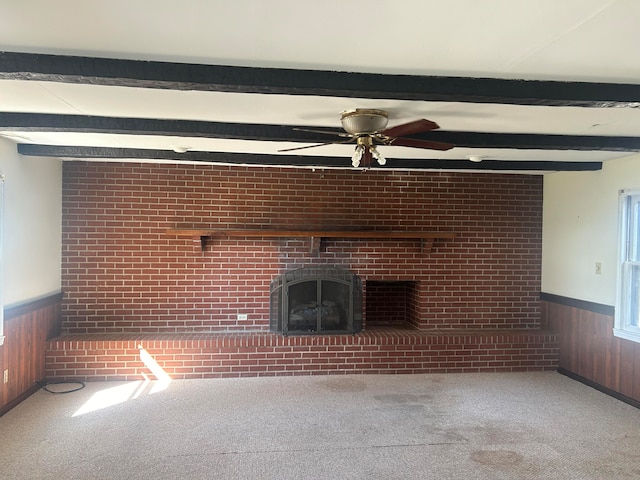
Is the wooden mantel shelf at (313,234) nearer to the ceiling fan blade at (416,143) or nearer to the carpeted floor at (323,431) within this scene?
the carpeted floor at (323,431)

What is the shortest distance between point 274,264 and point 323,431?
2086 millimetres

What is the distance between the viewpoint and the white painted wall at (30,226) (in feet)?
12.2

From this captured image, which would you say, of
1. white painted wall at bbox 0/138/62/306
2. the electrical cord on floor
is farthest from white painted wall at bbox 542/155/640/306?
white painted wall at bbox 0/138/62/306

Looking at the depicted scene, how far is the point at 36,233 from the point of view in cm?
421

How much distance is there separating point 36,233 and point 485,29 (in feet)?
13.9

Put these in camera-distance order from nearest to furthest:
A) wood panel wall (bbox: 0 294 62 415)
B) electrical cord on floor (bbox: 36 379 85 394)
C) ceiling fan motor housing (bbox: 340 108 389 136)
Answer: ceiling fan motor housing (bbox: 340 108 389 136) < wood panel wall (bbox: 0 294 62 415) < electrical cord on floor (bbox: 36 379 85 394)

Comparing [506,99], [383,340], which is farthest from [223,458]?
[506,99]

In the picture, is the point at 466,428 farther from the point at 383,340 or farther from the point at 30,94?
the point at 30,94

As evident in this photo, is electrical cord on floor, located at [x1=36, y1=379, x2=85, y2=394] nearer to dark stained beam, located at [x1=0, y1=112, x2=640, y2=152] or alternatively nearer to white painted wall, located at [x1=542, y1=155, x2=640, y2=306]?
dark stained beam, located at [x1=0, y1=112, x2=640, y2=152]

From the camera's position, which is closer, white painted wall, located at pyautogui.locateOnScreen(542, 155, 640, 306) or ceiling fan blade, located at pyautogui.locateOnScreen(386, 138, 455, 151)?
ceiling fan blade, located at pyautogui.locateOnScreen(386, 138, 455, 151)

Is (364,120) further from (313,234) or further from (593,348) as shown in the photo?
(593,348)

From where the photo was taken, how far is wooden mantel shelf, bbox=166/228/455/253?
473cm

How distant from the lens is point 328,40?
185 cm

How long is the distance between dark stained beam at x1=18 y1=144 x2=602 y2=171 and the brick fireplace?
23.5 inches
